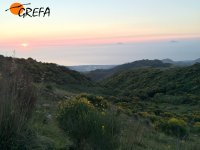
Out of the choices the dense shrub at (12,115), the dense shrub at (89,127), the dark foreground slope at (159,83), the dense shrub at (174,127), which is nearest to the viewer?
the dense shrub at (12,115)

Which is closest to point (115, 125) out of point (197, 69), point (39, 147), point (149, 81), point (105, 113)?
point (105, 113)

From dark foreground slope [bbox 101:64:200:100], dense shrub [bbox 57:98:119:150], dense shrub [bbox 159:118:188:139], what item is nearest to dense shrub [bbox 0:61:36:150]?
dense shrub [bbox 57:98:119:150]

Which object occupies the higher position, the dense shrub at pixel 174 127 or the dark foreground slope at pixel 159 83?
the dense shrub at pixel 174 127

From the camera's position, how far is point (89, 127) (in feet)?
22.5

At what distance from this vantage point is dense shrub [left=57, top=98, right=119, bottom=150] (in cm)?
668

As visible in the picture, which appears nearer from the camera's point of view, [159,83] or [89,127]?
[89,127]

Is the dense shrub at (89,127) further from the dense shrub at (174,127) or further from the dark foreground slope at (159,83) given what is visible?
the dark foreground slope at (159,83)

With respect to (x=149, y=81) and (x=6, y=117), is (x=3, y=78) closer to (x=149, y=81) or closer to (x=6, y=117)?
(x=6, y=117)

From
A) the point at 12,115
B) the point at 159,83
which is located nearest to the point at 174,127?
the point at 12,115

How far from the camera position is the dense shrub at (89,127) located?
6676 mm

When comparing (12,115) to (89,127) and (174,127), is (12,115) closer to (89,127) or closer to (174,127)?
(89,127)

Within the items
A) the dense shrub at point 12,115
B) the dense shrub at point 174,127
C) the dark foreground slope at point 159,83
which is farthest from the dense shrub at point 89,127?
the dark foreground slope at point 159,83

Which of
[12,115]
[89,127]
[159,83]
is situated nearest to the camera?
[12,115]

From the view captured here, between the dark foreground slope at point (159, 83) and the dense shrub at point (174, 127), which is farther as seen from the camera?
the dark foreground slope at point (159, 83)
